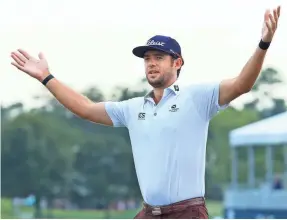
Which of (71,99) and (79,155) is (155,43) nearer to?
(71,99)

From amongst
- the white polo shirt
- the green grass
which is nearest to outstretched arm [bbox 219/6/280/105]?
the white polo shirt

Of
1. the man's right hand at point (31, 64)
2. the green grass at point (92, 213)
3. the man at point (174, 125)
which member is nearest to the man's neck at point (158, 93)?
the man at point (174, 125)

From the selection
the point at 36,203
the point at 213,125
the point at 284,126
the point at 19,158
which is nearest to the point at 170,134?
the point at 284,126

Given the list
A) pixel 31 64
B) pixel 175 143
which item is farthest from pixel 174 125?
pixel 31 64

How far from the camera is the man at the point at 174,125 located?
7.44 m

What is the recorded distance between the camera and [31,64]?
8.13 m

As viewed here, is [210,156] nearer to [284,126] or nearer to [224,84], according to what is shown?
[284,126]

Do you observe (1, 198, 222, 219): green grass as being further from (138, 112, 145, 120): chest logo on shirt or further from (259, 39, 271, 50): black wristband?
(259, 39, 271, 50): black wristband

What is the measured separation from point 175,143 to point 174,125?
0.36 ft

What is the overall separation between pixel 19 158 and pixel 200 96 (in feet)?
166

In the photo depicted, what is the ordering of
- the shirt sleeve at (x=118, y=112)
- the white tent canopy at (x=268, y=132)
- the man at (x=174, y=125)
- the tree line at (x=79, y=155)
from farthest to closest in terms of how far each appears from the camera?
1. the tree line at (x=79, y=155)
2. the white tent canopy at (x=268, y=132)
3. the shirt sleeve at (x=118, y=112)
4. the man at (x=174, y=125)

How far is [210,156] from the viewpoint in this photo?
62.7m

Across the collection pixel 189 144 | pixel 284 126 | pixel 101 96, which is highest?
pixel 101 96

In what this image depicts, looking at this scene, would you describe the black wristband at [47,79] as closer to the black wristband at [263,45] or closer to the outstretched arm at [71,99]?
the outstretched arm at [71,99]
